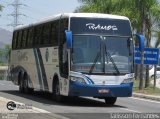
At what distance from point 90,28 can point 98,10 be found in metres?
29.4

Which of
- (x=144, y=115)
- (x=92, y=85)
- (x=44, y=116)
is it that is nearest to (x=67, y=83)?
(x=92, y=85)

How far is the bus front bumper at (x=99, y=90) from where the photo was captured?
22141 millimetres

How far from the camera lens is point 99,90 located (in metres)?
22.3

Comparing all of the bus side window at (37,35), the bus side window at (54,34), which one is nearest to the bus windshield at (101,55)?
the bus side window at (54,34)

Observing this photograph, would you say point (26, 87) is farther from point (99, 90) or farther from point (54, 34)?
point (99, 90)

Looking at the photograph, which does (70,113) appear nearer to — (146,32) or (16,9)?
(146,32)

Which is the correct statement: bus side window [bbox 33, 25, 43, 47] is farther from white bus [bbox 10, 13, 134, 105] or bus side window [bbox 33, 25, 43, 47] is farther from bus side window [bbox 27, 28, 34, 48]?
white bus [bbox 10, 13, 134, 105]

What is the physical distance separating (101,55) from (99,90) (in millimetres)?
1340

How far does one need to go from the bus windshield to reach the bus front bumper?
555 mm

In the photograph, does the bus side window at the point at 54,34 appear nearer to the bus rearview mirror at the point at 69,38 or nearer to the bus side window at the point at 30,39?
the bus rearview mirror at the point at 69,38

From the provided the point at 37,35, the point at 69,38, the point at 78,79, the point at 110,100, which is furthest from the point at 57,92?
the point at 37,35

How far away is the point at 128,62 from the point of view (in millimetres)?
22688

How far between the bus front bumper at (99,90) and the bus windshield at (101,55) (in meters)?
0.55

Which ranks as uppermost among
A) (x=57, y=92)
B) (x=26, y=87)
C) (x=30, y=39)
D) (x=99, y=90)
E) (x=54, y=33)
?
(x=54, y=33)
